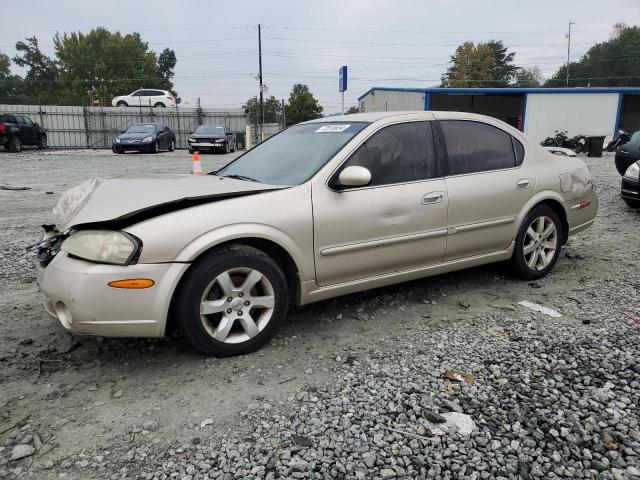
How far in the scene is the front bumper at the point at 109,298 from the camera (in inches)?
107

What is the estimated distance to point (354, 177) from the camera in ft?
10.8

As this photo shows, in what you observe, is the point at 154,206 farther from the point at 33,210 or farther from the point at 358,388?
the point at 33,210

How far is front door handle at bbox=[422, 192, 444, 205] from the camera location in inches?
148

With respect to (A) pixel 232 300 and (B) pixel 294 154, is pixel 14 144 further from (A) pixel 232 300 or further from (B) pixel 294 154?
(A) pixel 232 300

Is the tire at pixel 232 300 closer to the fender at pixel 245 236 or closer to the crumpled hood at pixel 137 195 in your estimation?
the fender at pixel 245 236

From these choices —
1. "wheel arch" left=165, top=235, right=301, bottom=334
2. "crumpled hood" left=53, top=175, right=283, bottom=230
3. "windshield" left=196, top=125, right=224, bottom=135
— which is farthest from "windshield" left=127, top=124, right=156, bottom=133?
"wheel arch" left=165, top=235, right=301, bottom=334

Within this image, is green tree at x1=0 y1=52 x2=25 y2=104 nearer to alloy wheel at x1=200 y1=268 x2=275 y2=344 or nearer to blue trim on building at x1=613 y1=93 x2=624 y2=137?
blue trim on building at x1=613 y1=93 x2=624 y2=137

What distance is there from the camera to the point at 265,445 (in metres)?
2.29

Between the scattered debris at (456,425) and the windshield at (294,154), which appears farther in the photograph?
the windshield at (294,154)

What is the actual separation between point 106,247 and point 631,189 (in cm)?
775

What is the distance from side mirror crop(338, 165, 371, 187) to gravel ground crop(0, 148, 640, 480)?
3.46ft

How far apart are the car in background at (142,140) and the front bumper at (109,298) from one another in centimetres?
A: 2016

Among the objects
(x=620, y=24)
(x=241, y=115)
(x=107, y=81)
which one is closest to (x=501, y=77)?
(x=620, y=24)

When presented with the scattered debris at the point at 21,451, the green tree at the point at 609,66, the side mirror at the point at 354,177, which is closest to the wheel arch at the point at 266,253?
the side mirror at the point at 354,177
